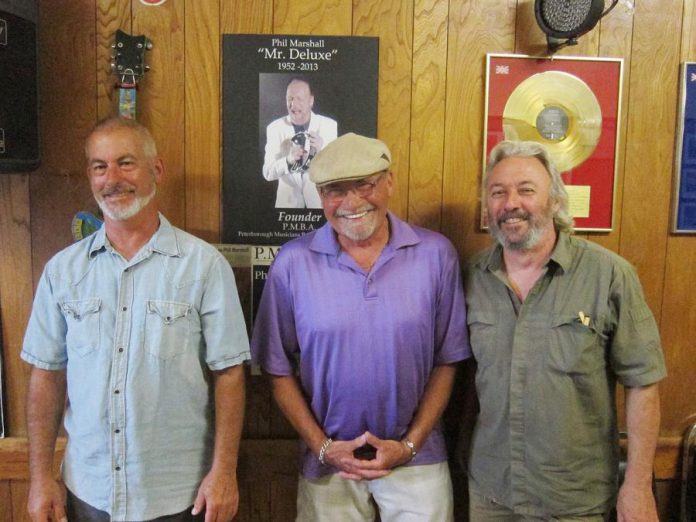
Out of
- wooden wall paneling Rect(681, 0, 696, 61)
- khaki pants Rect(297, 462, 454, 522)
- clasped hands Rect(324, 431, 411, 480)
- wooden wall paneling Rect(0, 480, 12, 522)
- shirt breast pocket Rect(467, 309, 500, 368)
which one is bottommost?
wooden wall paneling Rect(0, 480, 12, 522)

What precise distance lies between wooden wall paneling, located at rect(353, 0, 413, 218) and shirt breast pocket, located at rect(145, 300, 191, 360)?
2.67 ft

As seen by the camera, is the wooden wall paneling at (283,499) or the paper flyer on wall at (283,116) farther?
the wooden wall paneling at (283,499)

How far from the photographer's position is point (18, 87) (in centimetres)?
150

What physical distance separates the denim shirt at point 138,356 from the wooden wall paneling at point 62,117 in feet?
1.39

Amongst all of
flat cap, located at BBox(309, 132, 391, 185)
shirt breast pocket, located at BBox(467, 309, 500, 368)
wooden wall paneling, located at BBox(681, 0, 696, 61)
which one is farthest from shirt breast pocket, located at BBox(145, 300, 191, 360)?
wooden wall paneling, located at BBox(681, 0, 696, 61)

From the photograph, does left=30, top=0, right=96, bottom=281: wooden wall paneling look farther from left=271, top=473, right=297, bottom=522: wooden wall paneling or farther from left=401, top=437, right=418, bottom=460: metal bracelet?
left=401, top=437, right=418, bottom=460: metal bracelet

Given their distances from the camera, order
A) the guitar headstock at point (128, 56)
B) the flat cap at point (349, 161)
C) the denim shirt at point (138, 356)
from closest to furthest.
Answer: the denim shirt at point (138, 356)
the flat cap at point (349, 161)
the guitar headstock at point (128, 56)

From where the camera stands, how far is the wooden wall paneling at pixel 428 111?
1.71 metres

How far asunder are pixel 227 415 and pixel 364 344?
39 centimetres

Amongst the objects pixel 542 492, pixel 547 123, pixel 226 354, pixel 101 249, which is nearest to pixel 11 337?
pixel 101 249

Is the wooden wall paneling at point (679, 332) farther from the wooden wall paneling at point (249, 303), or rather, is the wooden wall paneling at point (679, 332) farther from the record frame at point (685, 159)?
the wooden wall paneling at point (249, 303)

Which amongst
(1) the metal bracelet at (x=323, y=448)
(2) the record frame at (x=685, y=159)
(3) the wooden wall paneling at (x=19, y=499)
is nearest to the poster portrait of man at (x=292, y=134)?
(1) the metal bracelet at (x=323, y=448)

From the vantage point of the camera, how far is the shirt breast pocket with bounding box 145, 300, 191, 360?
1.29 m

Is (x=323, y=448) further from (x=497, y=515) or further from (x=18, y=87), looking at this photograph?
(x=18, y=87)
